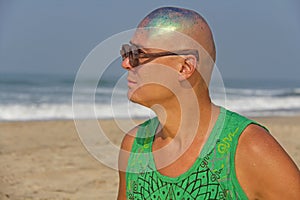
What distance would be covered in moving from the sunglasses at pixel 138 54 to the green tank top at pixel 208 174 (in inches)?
8.7

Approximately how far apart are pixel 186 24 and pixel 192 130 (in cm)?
32

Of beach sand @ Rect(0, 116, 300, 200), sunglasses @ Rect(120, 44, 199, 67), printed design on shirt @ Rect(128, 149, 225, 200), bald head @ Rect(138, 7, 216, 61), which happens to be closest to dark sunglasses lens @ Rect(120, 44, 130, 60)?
sunglasses @ Rect(120, 44, 199, 67)

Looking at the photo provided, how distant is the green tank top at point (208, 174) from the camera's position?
1.58 meters

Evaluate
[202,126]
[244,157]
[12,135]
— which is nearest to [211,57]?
[202,126]

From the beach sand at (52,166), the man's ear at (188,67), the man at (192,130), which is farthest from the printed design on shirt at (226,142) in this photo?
the beach sand at (52,166)

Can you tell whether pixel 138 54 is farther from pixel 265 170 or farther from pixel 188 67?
pixel 265 170

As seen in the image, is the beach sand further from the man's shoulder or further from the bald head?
the bald head

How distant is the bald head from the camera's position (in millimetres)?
1600

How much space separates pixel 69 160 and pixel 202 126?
6.55 metres

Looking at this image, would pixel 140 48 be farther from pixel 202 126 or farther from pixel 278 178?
pixel 278 178

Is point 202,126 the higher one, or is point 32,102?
point 32,102

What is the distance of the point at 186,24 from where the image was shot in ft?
5.25

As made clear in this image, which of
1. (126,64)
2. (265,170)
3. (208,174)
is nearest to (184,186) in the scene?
(208,174)

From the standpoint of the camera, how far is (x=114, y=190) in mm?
6387
